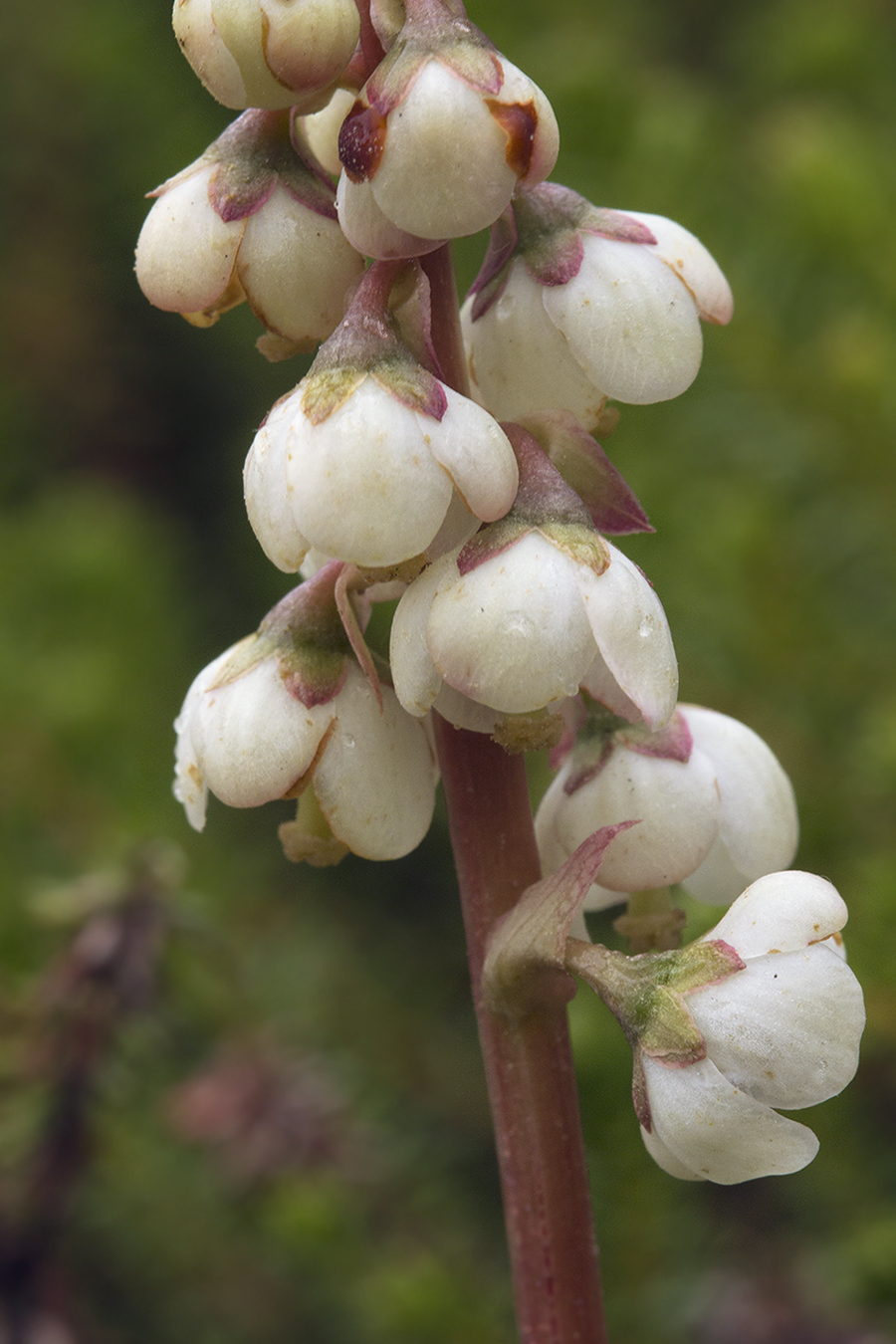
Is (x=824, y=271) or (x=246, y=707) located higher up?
(x=246, y=707)

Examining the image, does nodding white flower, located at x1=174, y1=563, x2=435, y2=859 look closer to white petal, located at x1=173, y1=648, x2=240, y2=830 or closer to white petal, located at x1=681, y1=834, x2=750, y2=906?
white petal, located at x1=173, y1=648, x2=240, y2=830

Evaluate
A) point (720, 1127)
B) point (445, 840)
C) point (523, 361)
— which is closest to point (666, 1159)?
point (720, 1127)

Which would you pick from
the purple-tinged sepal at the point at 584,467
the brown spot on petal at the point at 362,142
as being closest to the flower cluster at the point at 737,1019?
the purple-tinged sepal at the point at 584,467

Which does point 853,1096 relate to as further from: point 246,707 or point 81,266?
point 81,266

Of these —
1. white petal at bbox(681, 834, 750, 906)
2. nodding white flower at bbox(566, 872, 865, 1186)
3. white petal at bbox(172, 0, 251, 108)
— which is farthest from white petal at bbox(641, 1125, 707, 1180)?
white petal at bbox(172, 0, 251, 108)

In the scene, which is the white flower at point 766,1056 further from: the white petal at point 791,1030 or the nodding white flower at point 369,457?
the nodding white flower at point 369,457

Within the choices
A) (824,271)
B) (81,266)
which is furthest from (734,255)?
(81,266)

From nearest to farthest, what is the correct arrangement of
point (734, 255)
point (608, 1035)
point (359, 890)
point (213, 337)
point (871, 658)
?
point (608, 1035) < point (871, 658) < point (734, 255) < point (359, 890) < point (213, 337)
